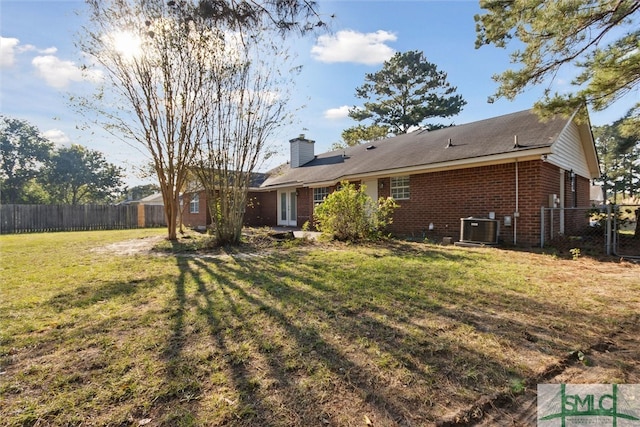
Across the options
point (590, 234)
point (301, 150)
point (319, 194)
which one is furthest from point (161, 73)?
point (590, 234)

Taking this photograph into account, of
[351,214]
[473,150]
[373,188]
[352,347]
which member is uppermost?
[473,150]

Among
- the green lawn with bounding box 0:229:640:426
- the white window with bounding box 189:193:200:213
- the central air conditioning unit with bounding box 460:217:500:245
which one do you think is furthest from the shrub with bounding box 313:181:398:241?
the white window with bounding box 189:193:200:213

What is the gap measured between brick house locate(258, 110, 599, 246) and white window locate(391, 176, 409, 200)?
36 millimetres

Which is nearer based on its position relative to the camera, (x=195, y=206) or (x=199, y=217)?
(x=199, y=217)

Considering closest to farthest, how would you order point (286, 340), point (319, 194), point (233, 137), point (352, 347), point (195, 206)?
point (352, 347), point (286, 340), point (233, 137), point (319, 194), point (195, 206)

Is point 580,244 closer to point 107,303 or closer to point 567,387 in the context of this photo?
point 567,387

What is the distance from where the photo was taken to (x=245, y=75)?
859cm

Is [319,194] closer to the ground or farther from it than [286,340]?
farther from it

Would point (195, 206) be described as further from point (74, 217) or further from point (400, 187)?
point (400, 187)

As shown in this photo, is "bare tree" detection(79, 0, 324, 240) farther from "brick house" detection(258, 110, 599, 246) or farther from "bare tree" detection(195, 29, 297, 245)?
"brick house" detection(258, 110, 599, 246)

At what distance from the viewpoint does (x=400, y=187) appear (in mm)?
11781

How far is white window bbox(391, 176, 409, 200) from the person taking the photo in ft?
37.9

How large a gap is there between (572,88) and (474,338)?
5779 millimetres

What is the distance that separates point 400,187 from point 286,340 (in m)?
9.81
